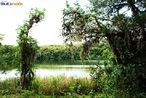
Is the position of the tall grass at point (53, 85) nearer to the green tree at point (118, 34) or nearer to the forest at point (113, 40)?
the forest at point (113, 40)

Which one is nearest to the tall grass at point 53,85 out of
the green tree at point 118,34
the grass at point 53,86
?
the grass at point 53,86

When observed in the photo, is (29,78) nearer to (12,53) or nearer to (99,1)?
(12,53)

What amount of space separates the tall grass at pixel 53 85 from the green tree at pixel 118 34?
2.50 m

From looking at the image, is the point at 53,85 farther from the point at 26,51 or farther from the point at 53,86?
the point at 26,51

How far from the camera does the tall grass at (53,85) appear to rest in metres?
9.13

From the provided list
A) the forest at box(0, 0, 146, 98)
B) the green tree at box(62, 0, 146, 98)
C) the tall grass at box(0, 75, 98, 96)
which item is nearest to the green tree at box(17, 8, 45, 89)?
the tall grass at box(0, 75, 98, 96)

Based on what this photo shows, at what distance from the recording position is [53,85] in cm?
936

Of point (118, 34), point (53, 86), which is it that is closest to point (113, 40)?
point (118, 34)

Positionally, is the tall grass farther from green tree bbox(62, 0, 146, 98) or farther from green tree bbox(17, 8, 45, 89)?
green tree bbox(62, 0, 146, 98)

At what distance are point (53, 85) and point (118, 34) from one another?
357cm

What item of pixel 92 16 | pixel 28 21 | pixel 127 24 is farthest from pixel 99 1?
pixel 28 21

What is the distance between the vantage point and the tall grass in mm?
9133

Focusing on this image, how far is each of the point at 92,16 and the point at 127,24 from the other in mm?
938

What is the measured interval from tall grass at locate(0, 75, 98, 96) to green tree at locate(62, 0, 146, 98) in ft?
8.21
